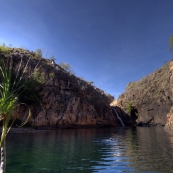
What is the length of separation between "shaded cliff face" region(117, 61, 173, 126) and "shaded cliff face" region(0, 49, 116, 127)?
15.1 metres

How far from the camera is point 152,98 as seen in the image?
262ft

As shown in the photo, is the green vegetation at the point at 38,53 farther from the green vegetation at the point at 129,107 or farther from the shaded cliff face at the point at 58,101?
the green vegetation at the point at 129,107

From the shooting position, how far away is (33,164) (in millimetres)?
10719

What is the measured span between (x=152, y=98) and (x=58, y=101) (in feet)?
147

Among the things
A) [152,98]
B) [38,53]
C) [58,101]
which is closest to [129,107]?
[152,98]

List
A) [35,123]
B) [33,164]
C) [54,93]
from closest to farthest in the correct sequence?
1. [33,164]
2. [35,123]
3. [54,93]

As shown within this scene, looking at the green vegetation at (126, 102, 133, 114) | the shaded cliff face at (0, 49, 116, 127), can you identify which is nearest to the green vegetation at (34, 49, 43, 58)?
the shaded cliff face at (0, 49, 116, 127)

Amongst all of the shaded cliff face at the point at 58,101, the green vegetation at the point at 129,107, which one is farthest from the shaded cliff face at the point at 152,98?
the shaded cliff face at the point at 58,101

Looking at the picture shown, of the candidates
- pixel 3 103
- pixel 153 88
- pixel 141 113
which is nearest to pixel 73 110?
pixel 141 113

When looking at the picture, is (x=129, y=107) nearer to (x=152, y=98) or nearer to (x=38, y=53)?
(x=152, y=98)

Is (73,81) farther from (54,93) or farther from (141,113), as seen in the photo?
(141,113)

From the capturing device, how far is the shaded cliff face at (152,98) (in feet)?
241

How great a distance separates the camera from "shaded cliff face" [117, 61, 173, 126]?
241ft

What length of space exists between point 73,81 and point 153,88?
131 ft
